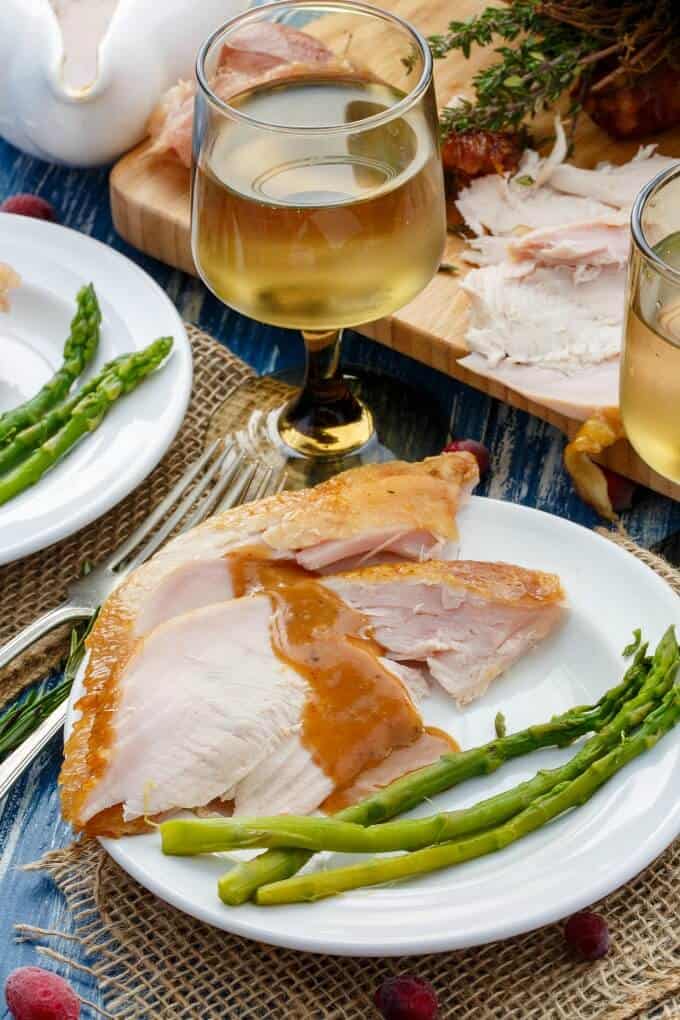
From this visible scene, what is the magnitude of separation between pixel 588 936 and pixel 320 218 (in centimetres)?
139

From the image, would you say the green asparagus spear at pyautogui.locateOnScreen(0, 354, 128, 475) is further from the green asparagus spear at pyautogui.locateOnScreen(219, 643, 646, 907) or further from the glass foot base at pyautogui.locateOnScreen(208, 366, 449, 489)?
the green asparagus spear at pyautogui.locateOnScreen(219, 643, 646, 907)

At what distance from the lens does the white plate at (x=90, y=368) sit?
3004 millimetres

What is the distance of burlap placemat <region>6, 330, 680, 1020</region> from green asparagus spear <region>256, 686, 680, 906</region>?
7.5 inches

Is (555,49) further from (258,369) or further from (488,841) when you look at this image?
(488,841)

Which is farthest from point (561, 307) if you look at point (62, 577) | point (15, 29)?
point (15, 29)

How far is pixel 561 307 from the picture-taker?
11.2ft

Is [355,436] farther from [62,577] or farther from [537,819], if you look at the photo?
[537,819]

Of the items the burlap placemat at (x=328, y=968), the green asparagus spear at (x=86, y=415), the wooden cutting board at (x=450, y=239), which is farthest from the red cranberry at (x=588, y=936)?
the green asparagus spear at (x=86, y=415)

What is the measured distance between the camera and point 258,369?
3744 millimetres

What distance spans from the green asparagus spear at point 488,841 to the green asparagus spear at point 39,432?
133 centimetres

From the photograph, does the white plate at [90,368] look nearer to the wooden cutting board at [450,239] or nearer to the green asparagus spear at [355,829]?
the wooden cutting board at [450,239]

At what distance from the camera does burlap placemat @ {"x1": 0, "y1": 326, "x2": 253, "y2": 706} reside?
2.85 metres

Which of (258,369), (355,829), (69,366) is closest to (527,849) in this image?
(355,829)

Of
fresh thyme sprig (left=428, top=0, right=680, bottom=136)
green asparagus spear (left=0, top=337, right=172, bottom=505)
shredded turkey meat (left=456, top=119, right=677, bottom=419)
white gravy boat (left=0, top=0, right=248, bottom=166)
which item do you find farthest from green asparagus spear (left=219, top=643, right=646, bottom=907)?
white gravy boat (left=0, top=0, right=248, bottom=166)
